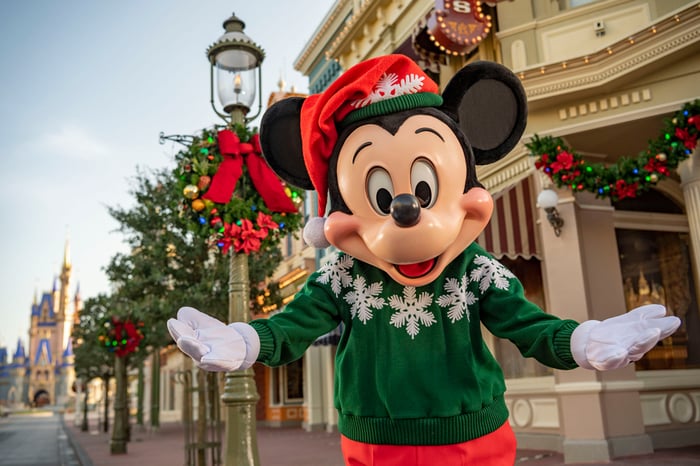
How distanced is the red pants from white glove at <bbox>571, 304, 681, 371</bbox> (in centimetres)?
49

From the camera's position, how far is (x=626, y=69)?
7.49 m

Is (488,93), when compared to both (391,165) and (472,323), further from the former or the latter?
(472,323)

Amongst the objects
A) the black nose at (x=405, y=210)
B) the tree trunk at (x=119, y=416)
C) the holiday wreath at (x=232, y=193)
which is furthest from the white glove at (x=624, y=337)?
the tree trunk at (x=119, y=416)

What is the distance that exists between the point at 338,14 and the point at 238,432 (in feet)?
48.4

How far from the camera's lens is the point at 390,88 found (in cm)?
257

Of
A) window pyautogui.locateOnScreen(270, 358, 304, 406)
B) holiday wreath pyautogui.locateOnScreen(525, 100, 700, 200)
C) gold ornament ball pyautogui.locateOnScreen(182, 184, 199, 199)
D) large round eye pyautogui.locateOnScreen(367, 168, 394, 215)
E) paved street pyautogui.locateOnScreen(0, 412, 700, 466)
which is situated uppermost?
holiday wreath pyautogui.locateOnScreen(525, 100, 700, 200)

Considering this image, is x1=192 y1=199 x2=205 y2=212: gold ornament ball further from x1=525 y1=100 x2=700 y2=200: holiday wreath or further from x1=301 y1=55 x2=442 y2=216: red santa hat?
x1=525 y1=100 x2=700 y2=200: holiday wreath

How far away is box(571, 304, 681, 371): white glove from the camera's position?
6.30ft

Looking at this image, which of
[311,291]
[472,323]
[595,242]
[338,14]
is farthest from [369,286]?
[338,14]

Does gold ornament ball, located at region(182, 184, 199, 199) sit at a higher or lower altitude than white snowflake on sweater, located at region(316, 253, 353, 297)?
higher

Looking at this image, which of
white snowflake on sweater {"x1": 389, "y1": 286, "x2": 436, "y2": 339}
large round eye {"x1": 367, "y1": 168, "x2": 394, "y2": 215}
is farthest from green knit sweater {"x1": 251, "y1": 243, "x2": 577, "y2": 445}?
large round eye {"x1": 367, "y1": 168, "x2": 394, "y2": 215}

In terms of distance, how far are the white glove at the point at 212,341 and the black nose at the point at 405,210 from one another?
2.25 feet

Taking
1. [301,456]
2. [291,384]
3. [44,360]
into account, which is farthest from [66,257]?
[301,456]

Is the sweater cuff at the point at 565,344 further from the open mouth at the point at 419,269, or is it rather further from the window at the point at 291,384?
the window at the point at 291,384
